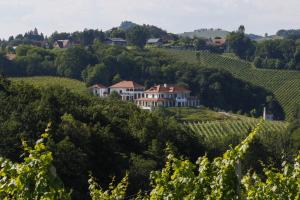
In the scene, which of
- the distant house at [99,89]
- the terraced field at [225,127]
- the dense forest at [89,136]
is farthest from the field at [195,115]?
the dense forest at [89,136]

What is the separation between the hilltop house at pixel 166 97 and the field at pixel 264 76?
16.3 meters

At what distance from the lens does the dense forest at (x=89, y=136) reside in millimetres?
29844

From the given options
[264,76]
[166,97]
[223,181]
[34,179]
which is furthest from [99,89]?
[34,179]

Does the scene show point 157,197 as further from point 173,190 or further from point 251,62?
point 251,62

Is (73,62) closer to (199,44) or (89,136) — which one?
(199,44)

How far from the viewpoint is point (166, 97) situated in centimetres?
8931

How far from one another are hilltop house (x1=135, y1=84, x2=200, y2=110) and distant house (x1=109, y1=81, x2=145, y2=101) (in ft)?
9.66

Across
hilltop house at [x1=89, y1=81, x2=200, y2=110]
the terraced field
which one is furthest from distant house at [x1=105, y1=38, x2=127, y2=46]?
the terraced field

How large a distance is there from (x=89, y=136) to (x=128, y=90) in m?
61.2

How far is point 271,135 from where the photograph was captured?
5819cm

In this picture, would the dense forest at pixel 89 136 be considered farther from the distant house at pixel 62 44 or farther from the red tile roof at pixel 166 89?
the distant house at pixel 62 44

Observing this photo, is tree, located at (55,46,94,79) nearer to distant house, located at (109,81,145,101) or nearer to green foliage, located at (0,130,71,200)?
distant house, located at (109,81,145,101)

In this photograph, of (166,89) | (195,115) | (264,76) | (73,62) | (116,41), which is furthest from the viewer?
(116,41)

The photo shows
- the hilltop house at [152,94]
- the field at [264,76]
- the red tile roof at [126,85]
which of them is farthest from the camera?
the field at [264,76]
